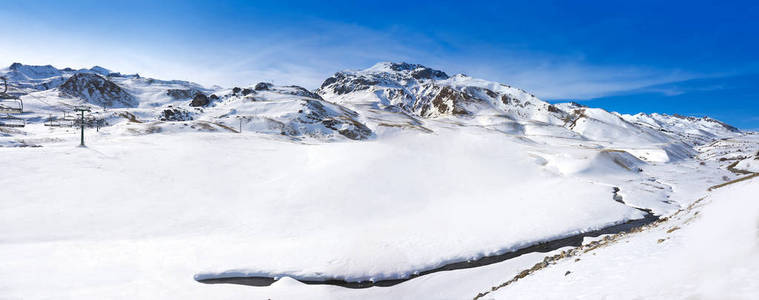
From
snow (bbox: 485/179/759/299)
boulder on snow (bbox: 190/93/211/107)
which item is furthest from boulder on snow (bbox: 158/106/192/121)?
snow (bbox: 485/179/759/299)

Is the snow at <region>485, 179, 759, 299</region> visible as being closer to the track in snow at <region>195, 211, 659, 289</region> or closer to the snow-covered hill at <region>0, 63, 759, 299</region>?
the snow-covered hill at <region>0, 63, 759, 299</region>

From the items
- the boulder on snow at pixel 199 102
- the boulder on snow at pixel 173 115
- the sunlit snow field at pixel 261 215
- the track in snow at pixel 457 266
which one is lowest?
the track in snow at pixel 457 266

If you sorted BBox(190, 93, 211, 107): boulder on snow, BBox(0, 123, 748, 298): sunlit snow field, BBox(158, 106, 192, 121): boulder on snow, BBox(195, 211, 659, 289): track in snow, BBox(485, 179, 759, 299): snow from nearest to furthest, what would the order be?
1. BBox(485, 179, 759, 299): snow
2. BBox(0, 123, 748, 298): sunlit snow field
3. BBox(195, 211, 659, 289): track in snow
4. BBox(158, 106, 192, 121): boulder on snow
5. BBox(190, 93, 211, 107): boulder on snow

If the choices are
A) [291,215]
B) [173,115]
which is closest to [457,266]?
[291,215]

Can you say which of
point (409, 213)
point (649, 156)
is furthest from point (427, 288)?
point (649, 156)

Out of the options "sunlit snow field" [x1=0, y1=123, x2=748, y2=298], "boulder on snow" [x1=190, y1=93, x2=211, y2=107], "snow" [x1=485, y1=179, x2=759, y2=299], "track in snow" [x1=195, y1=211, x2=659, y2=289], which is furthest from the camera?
"boulder on snow" [x1=190, y1=93, x2=211, y2=107]

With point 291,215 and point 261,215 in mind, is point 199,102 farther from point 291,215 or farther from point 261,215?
point 291,215

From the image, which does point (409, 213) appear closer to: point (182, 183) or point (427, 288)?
point (427, 288)

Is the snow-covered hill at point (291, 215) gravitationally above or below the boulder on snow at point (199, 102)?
below

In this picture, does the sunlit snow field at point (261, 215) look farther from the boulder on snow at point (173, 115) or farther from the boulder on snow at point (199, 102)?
the boulder on snow at point (199, 102)

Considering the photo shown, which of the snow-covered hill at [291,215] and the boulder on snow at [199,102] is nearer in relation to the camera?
the snow-covered hill at [291,215]

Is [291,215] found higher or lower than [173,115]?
lower

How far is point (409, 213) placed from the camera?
93.8 ft

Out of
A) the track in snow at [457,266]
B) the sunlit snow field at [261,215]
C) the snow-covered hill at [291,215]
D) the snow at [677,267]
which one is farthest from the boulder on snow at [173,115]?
the snow at [677,267]
